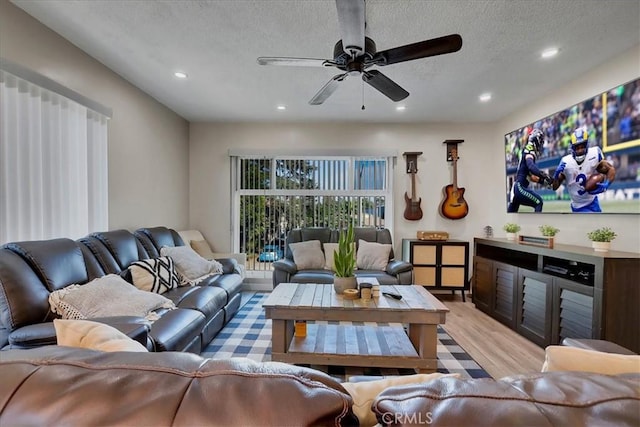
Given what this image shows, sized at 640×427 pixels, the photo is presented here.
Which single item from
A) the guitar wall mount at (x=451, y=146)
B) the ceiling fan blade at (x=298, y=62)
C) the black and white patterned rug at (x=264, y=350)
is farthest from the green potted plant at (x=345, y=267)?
the guitar wall mount at (x=451, y=146)

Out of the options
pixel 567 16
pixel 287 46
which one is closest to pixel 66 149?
pixel 287 46

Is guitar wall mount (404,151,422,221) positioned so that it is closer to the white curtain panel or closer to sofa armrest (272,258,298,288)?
sofa armrest (272,258,298,288)

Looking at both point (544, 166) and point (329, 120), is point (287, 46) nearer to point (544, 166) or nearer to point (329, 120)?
point (329, 120)

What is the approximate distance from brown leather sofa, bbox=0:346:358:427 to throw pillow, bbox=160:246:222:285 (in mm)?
2617

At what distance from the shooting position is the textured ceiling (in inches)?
76.5

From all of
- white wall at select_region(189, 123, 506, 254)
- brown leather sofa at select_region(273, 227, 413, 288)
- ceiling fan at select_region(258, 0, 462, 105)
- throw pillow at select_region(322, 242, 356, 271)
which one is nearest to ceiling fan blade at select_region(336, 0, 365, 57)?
ceiling fan at select_region(258, 0, 462, 105)

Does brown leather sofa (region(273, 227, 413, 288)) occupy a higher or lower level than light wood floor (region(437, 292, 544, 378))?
higher

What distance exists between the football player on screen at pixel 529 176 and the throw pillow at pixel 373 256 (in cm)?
176

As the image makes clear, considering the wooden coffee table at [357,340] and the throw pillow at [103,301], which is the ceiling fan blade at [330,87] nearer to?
the wooden coffee table at [357,340]

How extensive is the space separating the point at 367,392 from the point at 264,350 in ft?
6.97

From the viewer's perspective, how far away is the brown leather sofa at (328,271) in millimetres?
3547

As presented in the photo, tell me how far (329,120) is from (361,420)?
4254 mm

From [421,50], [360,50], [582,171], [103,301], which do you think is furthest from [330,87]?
[582,171]

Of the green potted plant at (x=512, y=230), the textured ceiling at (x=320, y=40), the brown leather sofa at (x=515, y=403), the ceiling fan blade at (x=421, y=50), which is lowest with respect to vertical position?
the brown leather sofa at (x=515, y=403)
